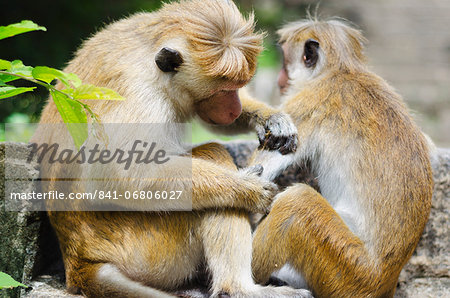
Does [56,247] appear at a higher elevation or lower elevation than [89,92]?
lower

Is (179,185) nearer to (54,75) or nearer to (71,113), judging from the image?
(71,113)

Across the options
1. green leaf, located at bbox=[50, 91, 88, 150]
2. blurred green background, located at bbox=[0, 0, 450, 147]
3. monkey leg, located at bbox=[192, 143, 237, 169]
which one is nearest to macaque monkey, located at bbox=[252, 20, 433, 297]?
monkey leg, located at bbox=[192, 143, 237, 169]

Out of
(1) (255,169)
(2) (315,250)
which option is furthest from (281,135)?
(2) (315,250)

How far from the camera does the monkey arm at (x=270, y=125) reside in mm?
5777

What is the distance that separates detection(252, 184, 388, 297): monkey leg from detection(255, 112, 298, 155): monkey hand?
622 millimetres

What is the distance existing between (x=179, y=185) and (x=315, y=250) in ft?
4.83

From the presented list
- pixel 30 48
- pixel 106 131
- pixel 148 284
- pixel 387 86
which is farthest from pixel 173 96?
pixel 30 48

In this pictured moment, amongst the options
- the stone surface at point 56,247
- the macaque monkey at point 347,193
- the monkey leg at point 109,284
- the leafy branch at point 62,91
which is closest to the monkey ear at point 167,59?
the leafy branch at point 62,91

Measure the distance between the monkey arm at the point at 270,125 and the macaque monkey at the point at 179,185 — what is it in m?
0.56

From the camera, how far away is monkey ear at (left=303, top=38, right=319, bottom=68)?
6586mm

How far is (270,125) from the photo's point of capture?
586 cm

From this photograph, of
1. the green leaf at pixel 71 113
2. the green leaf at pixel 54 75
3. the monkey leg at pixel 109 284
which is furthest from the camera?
the monkey leg at pixel 109 284

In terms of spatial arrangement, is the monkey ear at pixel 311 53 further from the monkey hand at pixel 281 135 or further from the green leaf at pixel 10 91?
the green leaf at pixel 10 91

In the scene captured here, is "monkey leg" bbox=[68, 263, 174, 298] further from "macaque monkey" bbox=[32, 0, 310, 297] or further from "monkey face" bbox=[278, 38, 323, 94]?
"monkey face" bbox=[278, 38, 323, 94]
